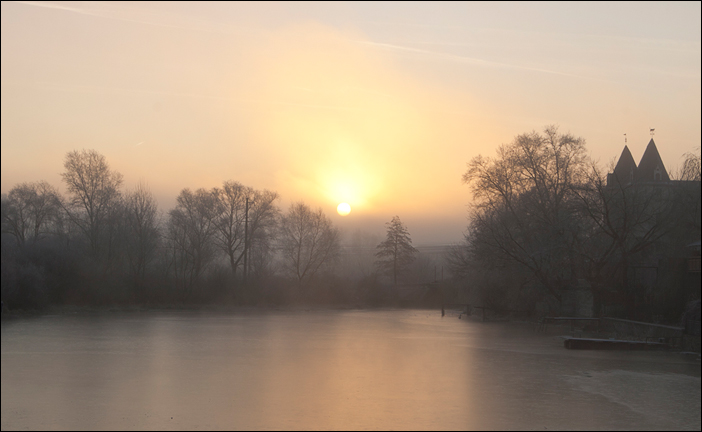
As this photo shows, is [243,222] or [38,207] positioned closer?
[38,207]

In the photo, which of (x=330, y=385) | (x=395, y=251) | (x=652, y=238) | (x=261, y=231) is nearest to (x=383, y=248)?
(x=395, y=251)

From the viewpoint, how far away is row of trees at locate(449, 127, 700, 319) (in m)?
23.7

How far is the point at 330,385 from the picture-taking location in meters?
12.9

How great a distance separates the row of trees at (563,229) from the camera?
23.7m

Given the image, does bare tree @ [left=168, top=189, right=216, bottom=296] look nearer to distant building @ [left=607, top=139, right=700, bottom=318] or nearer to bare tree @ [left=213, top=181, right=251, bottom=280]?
bare tree @ [left=213, top=181, right=251, bottom=280]

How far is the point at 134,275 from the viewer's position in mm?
49969

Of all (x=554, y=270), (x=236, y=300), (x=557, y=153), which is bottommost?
(x=236, y=300)

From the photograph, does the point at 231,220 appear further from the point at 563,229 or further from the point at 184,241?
the point at 563,229

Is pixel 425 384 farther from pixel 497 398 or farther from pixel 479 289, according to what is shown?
pixel 479 289

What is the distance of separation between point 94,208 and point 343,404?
44266 millimetres

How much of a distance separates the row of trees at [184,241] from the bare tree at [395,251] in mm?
137

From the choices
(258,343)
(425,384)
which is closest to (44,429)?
(425,384)

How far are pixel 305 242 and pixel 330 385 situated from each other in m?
54.0

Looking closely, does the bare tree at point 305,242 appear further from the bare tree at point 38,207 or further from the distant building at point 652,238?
the distant building at point 652,238
